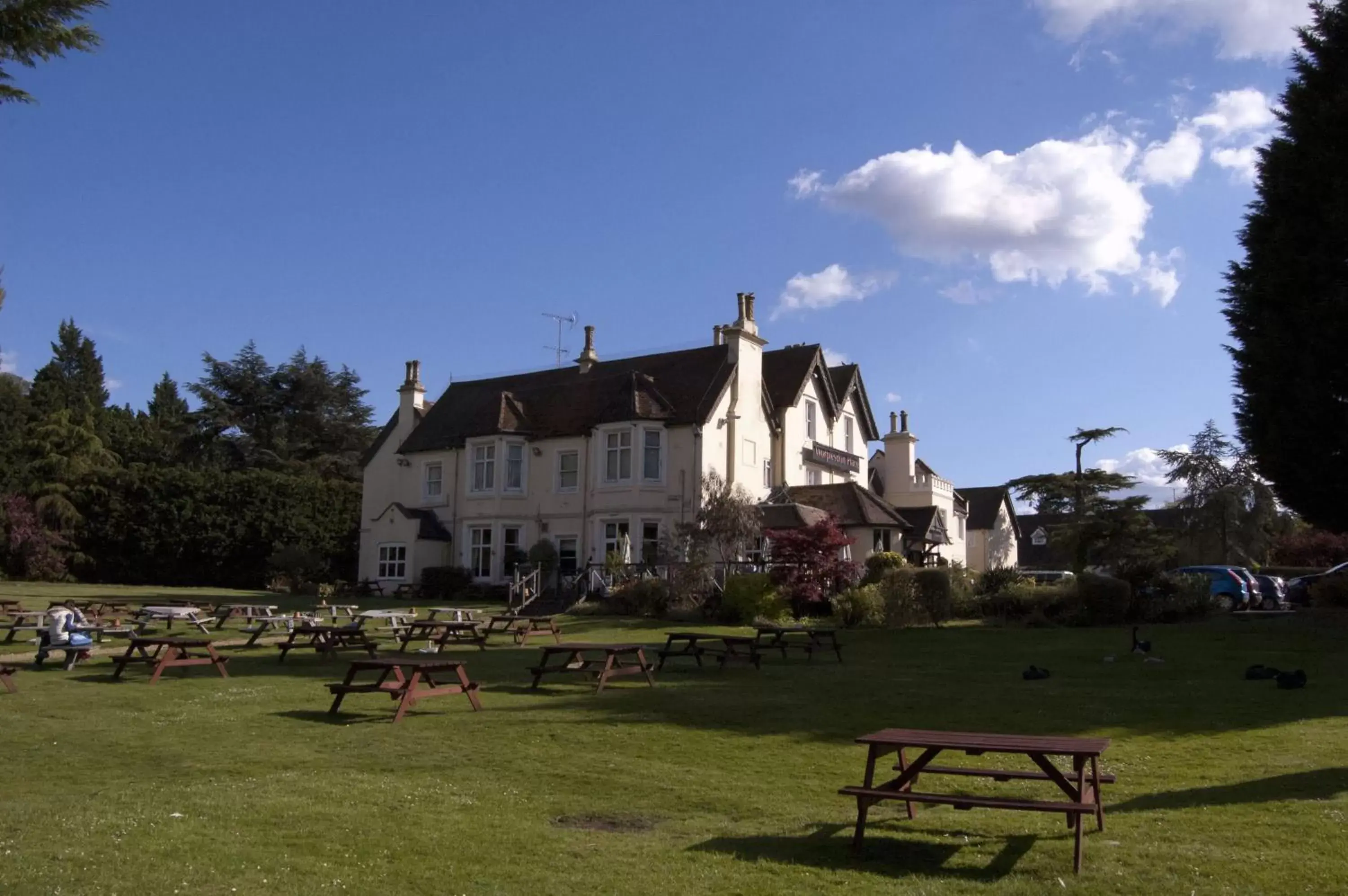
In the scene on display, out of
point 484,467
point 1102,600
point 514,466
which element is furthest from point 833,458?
point 1102,600

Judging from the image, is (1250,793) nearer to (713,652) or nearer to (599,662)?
(599,662)

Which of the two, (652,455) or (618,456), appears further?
(618,456)

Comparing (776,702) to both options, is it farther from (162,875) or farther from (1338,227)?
(1338,227)

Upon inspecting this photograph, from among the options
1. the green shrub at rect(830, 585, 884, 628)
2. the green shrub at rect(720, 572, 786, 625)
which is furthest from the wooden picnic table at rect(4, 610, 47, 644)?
the green shrub at rect(830, 585, 884, 628)

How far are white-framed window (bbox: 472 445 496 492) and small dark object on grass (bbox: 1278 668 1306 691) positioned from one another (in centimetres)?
3285

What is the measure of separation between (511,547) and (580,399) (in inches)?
262

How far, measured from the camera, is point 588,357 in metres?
47.7

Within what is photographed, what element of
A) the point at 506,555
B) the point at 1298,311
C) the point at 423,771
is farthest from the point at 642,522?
the point at 423,771

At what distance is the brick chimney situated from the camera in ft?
156

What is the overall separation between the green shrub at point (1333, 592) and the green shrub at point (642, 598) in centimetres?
1789

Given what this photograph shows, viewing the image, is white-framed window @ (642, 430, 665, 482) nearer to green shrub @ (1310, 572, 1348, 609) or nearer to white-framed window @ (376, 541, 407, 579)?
white-framed window @ (376, 541, 407, 579)

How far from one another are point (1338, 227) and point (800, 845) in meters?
21.9

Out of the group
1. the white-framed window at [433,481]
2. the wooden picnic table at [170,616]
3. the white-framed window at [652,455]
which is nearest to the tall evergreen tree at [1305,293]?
the white-framed window at [652,455]

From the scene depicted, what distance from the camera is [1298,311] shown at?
80.4 ft
